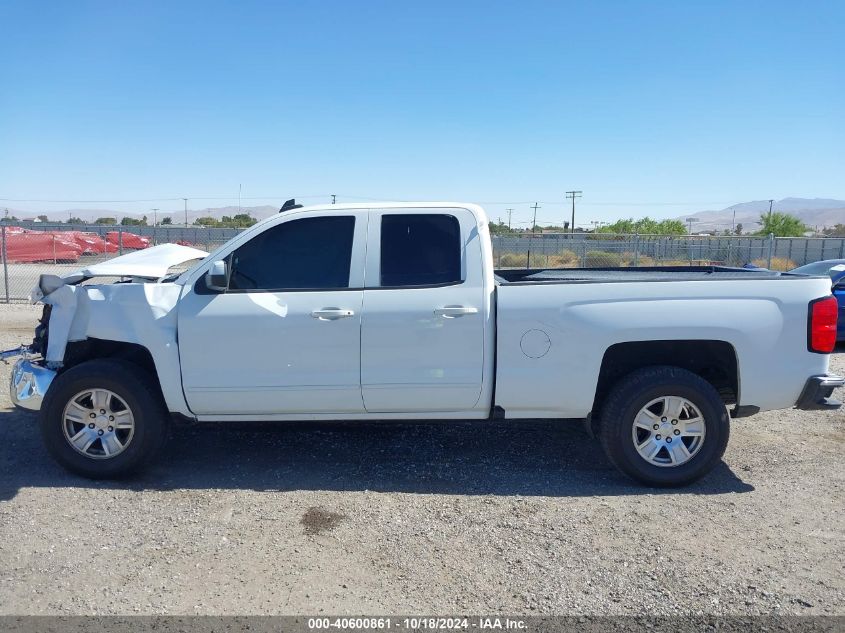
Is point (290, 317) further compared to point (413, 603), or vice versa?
point (290, 317)

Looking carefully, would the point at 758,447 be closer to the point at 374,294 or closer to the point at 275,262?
the point at 374,294

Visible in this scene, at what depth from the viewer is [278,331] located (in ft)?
15.9

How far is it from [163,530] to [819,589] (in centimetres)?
370

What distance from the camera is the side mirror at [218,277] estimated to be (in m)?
4.79

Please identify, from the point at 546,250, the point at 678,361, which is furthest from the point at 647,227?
the point at 678,361

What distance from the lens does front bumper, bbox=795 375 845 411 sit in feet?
15.9

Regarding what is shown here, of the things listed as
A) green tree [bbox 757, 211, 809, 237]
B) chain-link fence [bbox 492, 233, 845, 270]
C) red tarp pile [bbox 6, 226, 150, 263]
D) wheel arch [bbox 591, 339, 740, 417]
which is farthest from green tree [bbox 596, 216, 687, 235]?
wheel arch [bbox 591, 339, 740, 417]

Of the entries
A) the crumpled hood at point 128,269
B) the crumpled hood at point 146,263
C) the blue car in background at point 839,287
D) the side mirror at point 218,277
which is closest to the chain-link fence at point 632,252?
the blue car in background at point 839,287

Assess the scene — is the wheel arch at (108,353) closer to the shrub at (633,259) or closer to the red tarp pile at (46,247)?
the shrub at (633,259)

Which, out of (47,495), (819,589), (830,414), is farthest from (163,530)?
(830,414)

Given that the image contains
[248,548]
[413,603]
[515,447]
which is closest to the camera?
[413,603]

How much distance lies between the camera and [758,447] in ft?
19.5

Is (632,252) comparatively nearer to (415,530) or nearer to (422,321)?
(422,321)

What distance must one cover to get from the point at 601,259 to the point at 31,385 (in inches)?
710
